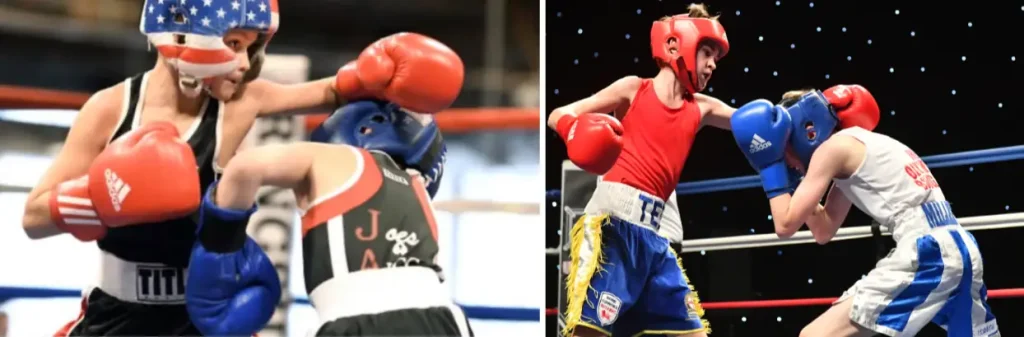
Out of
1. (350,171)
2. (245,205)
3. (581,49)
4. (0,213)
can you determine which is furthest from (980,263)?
(0,213)

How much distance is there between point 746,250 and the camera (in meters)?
2.92

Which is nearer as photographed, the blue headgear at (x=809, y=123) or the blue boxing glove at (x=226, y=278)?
the blue boxing glove at (x=226, y=278)

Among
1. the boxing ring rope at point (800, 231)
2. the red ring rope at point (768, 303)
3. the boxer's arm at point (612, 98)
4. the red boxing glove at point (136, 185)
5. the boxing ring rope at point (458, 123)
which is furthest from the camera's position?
the red ring rope at point (768, 303)

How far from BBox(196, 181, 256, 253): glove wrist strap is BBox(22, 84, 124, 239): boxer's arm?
12.0 inches

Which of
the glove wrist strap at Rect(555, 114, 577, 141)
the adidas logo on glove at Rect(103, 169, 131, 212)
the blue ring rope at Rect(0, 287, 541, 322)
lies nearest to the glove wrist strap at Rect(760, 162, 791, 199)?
the glove wrist strap at Rect(555, 114, 577, 141)

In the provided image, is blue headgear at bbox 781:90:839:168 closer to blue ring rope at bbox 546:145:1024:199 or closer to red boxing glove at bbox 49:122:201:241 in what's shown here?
blue ring rope at bbox 546:145:1024:199

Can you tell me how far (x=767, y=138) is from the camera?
2.47 metres

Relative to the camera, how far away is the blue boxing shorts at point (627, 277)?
2469 mm

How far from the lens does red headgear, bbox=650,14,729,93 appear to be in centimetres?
258

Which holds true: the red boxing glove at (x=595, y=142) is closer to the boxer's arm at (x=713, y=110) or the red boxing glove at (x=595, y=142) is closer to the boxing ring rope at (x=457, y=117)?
the boxing ring rope at (x=457, y=117)

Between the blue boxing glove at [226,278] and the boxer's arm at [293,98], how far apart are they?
25 cm

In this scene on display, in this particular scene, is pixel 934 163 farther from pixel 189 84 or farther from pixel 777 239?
pixel 189 84

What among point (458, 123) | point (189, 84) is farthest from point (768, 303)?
point (189, 84)

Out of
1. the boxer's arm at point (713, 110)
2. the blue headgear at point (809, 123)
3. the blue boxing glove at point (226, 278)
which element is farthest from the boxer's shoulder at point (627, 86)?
the blue boxing glove at point (226, 278)
